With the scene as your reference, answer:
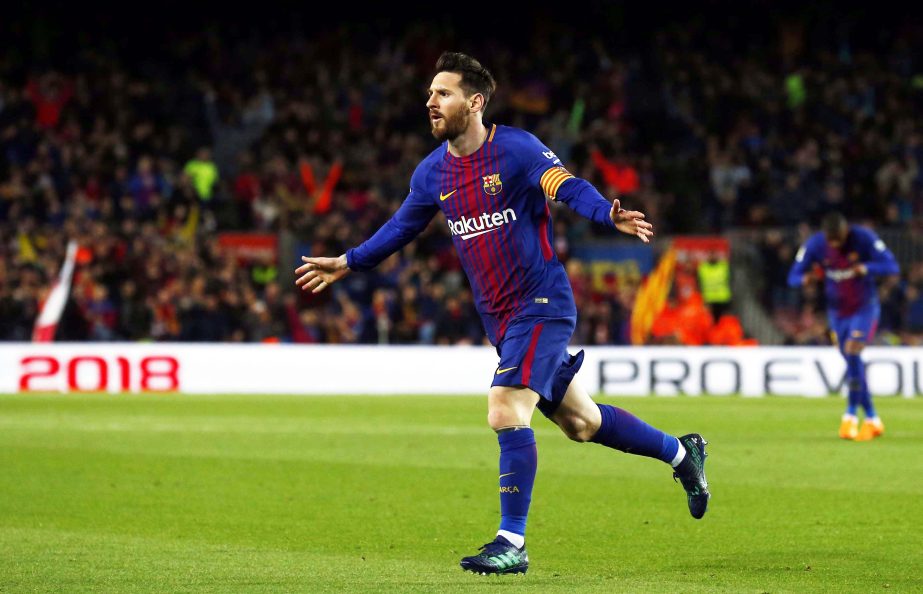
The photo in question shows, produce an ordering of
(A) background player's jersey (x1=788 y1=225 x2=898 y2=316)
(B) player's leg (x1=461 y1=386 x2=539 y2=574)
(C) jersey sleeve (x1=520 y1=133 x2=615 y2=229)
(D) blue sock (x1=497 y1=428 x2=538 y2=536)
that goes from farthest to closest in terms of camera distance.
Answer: (A) background player's jersey (x1=788 y1=225 x2=898 y2=316) < (D) blue sock (x1=497 y1=428 x2=538 y2=536) < (B) player's leg (x1=461 y1=386 x2=539 y2=574) < (C) jersey sleeve (x1=520 y1=133 x2=615 y2=229)

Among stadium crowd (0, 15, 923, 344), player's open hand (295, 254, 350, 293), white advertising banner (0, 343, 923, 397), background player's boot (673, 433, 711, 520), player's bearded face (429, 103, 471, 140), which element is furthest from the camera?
stadium crowd (0, 15, 923, 344)

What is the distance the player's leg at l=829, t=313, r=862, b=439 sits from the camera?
47.7ft

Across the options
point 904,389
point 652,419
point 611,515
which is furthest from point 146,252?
point 611,515

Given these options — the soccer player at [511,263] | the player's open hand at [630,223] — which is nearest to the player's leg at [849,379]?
the soccer player at [511,263]

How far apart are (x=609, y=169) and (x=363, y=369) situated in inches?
262

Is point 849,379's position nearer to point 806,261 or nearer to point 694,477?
point 806,261

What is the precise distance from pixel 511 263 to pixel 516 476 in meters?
Result: 0.97

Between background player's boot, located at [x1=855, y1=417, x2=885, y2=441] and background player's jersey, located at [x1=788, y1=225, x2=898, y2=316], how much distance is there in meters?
1.06

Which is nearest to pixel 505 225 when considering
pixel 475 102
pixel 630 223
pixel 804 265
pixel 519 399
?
pixel 475 102

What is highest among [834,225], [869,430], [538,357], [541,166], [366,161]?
[366,161]

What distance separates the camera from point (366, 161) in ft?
88.7

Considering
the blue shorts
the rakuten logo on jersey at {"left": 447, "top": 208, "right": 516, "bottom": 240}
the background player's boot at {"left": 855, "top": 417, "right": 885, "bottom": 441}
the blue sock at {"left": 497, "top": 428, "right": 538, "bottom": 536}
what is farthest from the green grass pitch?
the rakuten logo on jersey at {"left": 447, "top": 208, "right": 516, "bottom": 240}

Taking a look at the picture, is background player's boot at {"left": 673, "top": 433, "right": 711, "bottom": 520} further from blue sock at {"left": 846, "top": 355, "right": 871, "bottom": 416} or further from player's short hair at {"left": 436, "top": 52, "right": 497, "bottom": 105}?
blue sock at {"left": 846, "top": 355, "right": 871, "bottom": 416}

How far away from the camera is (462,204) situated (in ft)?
23.3
